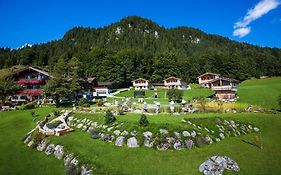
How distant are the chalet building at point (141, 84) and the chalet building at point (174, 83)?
7.17 meters

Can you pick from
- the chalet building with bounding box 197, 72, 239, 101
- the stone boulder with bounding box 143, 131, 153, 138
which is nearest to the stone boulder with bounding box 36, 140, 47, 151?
the stone boulder with bounding box 143, 131, 153, 138

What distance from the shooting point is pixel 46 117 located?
39594mm

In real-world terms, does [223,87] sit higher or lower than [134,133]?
higher

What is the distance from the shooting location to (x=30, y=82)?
6619 cm

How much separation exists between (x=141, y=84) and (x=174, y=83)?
41.1ft

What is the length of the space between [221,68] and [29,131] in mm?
91956

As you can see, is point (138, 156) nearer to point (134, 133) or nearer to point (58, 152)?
point (134, 133)

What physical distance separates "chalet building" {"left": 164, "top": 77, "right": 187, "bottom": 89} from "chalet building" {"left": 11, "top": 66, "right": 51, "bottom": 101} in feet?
146

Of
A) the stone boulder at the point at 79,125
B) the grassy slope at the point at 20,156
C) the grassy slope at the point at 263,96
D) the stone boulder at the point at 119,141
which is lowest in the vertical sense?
the grassy slope at the point at 20,156

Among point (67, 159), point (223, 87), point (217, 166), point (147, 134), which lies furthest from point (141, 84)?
point (217, 166)

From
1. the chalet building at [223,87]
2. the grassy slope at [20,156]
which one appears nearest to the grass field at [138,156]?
the grassy slope at [20,156]

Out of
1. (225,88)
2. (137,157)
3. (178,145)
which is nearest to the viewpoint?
(137,157)

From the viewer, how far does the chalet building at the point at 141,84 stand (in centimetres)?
9031

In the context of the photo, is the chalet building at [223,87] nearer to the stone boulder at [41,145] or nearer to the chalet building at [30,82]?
the stone boulder at [41,145]
